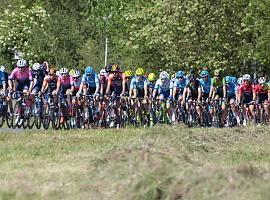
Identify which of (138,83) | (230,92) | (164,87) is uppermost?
(138,83)

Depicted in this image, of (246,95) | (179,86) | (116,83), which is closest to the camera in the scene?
(116,83)

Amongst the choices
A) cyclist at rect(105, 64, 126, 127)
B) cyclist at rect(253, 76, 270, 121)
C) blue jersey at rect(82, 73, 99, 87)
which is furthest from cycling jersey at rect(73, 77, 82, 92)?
cyclist at rect(253, 76, 270, 121)

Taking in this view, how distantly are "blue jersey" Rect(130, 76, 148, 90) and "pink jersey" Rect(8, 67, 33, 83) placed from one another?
3.53 m

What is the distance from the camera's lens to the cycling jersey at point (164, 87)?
27723 millimetres

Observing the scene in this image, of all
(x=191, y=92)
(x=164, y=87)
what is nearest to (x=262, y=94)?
(x=191, y=92)

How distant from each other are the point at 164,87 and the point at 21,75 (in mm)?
5135

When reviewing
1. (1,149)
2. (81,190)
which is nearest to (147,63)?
(1,149)

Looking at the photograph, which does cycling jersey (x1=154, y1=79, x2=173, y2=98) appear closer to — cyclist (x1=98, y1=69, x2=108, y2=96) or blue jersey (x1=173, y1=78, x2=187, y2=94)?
blue jersey (x1=173, y1=78, x2=187, y2=94)

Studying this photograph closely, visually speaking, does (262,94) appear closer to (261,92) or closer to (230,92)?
(261,92)

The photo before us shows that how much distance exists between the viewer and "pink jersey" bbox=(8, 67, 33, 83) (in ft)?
82.1

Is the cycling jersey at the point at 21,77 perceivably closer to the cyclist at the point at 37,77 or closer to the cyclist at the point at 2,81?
the cyclist at the point at 37,77

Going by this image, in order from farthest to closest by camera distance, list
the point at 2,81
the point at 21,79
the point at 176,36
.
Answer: the point at 176,36 → the point at 2,81 → the point at 21,79

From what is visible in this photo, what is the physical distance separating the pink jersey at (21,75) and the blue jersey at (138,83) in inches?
139

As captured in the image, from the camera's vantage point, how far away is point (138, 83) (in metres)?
27.3
